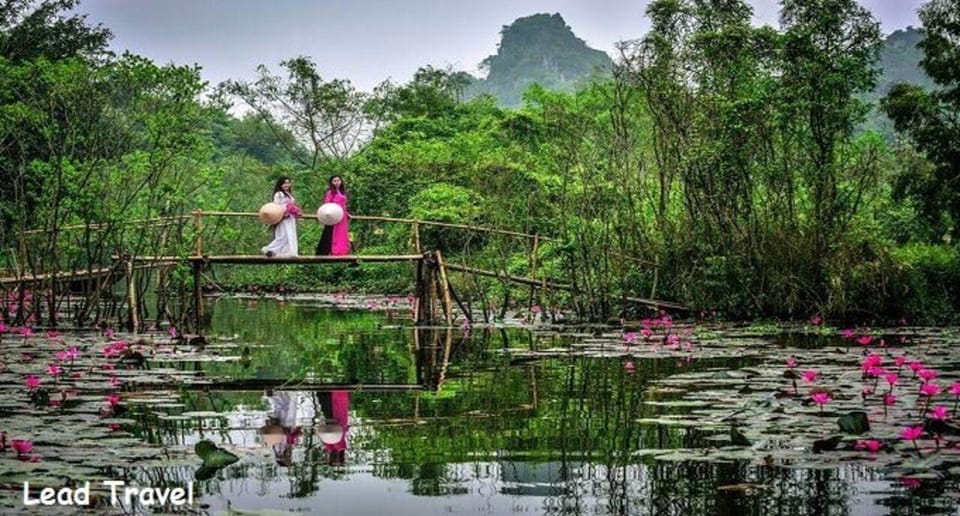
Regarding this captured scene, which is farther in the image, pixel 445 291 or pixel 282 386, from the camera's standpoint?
pixel 445 291

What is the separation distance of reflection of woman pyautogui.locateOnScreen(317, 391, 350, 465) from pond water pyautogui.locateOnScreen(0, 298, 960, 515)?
→ 0.02m

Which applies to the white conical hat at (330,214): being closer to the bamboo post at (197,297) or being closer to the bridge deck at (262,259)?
the bridge deck at (262,259)

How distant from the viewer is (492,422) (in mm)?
5996

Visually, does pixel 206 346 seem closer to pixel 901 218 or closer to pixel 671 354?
pixel 671 354

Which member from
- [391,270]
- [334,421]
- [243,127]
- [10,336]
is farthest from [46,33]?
[334,421]

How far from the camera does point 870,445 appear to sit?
468 cm

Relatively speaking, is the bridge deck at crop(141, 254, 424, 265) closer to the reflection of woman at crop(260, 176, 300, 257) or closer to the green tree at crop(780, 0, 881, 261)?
the reflection of woman at crop(260, 176, 300, 257)

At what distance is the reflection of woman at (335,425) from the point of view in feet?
16.6

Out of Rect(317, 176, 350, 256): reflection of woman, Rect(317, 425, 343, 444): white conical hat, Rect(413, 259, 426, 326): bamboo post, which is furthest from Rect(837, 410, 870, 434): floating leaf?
Rect(317, 176, 350, 256): reflection of woman

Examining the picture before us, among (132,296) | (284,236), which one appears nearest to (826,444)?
(132,296)

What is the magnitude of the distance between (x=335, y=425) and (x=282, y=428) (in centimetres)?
29

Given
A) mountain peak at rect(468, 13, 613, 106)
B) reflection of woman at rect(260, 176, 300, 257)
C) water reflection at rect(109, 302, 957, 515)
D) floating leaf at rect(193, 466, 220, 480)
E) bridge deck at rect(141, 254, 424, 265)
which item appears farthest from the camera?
mountain peak at rect(468, 13, 613, 106)

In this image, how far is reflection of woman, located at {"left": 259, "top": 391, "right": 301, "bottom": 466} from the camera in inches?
199

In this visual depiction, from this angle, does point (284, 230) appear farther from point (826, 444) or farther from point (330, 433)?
point (826, 444)
